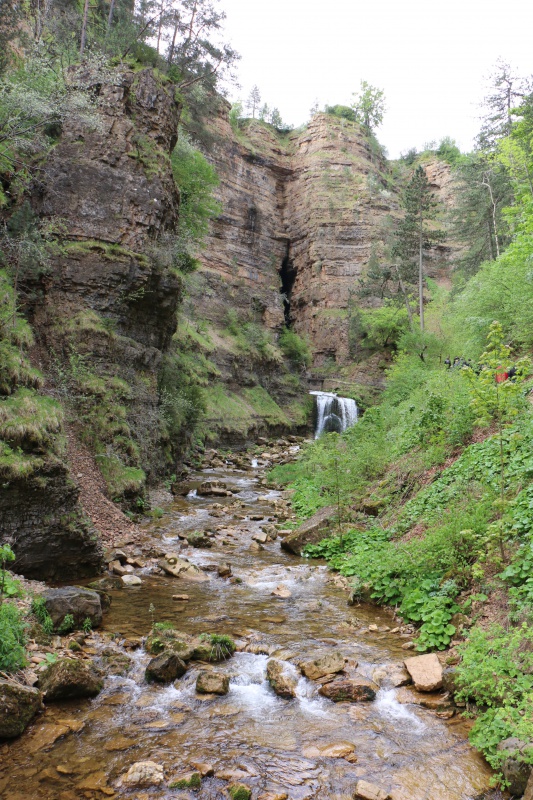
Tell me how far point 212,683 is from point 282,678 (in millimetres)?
794

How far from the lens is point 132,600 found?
7.28 metres

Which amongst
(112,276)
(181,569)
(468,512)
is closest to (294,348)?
(112,276)

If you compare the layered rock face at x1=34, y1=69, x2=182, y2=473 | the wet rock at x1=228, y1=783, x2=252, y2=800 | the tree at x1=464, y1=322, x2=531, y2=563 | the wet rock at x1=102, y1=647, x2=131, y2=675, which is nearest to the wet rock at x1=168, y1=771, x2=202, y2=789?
the wet rock at x1=228, y1=783, x2=252, y2=800

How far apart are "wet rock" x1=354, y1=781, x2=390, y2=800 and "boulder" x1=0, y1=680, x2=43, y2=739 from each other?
9.72 ft

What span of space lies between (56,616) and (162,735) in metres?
2.33

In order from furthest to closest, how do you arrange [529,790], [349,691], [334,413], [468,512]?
[334,413]
[468,512]
[349,691]
[529,790]

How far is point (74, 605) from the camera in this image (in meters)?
5.99

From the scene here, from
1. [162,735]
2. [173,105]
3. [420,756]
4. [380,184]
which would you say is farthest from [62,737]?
[380,184]

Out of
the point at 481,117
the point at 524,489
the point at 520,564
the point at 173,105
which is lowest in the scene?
the point at 520,564

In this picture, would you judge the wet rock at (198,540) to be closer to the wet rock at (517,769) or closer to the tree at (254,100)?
the wet rock at (517,769)

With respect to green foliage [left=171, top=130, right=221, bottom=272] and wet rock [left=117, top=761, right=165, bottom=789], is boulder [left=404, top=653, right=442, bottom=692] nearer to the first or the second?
wet rock [left=117, top=761, right=165, bottom=789]

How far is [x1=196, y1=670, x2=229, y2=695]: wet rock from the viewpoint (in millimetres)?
4938

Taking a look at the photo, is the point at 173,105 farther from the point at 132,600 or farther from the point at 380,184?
the point at 380,184

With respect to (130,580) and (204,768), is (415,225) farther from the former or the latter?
(204,768)
